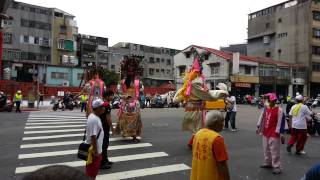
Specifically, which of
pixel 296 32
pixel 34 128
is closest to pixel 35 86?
pixel 34 128

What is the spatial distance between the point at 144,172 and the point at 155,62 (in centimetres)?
6896

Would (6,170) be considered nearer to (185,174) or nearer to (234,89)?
(185,174)

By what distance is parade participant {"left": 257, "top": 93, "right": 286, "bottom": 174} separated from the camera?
26.6ft

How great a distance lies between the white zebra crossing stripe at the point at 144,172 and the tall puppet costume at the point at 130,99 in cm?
344

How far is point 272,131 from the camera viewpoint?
8125mm

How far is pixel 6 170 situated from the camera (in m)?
8.15

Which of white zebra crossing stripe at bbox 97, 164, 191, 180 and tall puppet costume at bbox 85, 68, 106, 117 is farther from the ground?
tall puppet costume at bbox 85, 68, 106, 117

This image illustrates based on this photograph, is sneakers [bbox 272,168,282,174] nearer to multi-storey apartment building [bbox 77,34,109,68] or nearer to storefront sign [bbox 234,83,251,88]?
storefront sign [bbox 234,83,251,88]

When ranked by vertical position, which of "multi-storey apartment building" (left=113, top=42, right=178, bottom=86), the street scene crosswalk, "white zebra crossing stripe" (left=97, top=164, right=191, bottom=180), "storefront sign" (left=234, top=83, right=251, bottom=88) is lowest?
"white zebra crossing stripe" (left=97, top=164, right=191, bottom=180)

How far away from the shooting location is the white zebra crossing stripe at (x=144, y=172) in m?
7.72

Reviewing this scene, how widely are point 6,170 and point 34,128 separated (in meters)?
7.73

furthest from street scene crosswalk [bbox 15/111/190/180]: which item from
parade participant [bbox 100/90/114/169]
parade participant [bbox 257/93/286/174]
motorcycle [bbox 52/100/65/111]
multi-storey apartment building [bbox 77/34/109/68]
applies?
multi-storey apartment building [bbox 77/34/109/68]

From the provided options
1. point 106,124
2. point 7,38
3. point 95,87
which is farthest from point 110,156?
point 7,38

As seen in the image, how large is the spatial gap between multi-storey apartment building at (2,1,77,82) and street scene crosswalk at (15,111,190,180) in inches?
1689
